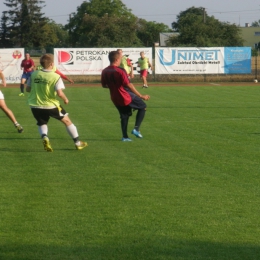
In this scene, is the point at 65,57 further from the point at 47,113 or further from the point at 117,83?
the point at 47,113

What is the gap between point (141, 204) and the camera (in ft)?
23.6

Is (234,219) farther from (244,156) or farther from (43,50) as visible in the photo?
(43,50)

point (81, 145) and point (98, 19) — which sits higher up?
point (98, 19)

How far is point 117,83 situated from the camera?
41.4 ft

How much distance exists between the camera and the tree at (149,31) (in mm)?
102750

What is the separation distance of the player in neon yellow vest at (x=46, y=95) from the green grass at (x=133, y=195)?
14.1 inches

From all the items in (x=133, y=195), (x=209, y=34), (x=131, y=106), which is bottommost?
(x=133, y=195)

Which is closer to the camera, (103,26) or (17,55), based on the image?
(17,55)

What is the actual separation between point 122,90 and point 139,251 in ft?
24.5

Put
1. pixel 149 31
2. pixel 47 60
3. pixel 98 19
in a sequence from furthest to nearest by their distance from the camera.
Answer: pixel 149 31
pixel 98 19
pixel 47 60

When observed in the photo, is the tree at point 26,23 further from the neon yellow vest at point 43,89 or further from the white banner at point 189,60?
the neon yellow vest at point 43,89

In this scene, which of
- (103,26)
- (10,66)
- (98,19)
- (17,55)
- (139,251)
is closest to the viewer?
(139,251)

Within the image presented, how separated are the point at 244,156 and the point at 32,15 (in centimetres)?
8458

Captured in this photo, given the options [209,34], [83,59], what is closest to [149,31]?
[209,34]
